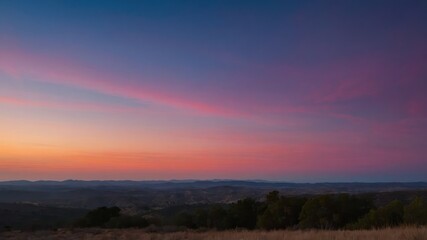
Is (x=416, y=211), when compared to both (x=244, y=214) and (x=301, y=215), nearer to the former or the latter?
(x=301, y=215)

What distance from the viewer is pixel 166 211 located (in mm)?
94688

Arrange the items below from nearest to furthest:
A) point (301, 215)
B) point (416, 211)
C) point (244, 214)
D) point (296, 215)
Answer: point (416, 211) → point (301, 215) → point (296, 215) → point (244, 214)

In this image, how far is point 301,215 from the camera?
117ft

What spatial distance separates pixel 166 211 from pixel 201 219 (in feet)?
161

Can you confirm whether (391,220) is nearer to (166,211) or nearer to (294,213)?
(294,213)

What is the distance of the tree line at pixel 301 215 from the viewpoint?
1129 inches

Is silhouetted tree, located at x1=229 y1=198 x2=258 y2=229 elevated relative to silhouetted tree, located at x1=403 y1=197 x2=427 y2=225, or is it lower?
lower

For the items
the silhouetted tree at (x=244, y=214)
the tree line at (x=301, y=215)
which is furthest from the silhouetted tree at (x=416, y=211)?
the silhouetted tree at (x=244, y=214)

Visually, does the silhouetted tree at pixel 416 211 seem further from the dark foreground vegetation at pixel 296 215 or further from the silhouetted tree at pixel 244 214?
the silhouetted tree at pixel 244 214

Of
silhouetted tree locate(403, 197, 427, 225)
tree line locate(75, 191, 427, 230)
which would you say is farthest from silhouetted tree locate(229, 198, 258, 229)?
silhouetted tree locate(403, 197, 427, 225)

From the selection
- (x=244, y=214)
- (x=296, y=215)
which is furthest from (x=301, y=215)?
(x=244, y=214)

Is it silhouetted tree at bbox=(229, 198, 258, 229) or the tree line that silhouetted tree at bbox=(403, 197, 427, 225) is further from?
silhouetted tree at bbox=(229, 198, 258, 229)

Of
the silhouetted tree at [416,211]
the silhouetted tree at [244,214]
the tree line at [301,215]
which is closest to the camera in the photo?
the silhouetted tree at [416,211]

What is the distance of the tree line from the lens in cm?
2868
